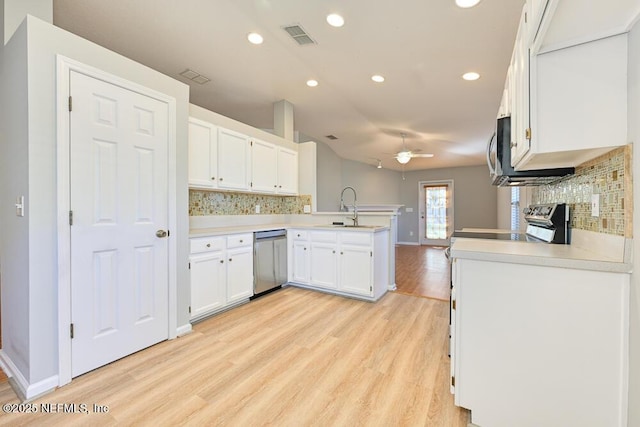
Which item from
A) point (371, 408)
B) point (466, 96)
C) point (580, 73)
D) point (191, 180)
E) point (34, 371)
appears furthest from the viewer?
point (466, 96)

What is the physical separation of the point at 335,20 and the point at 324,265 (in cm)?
258

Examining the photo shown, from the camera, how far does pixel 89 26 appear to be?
2.36 meters

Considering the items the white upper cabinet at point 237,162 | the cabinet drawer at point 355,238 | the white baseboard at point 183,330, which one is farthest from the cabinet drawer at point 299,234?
the white baseboard at point 183,330

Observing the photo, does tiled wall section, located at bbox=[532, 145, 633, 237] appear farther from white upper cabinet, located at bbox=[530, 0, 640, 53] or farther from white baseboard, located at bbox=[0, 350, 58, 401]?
white baseboard, located at bbox=[0, 350, 58, 401]

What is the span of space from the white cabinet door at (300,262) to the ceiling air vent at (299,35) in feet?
7.46

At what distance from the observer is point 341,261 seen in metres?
3.42

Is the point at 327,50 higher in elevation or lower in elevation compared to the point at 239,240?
higher

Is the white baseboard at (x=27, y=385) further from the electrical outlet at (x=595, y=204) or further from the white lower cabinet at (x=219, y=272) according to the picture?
the electrical outlet at (x=595, y=204)

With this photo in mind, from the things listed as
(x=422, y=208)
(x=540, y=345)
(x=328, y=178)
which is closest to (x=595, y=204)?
(x=540, y=345)

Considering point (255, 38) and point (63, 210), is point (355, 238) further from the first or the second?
point (63, 210)

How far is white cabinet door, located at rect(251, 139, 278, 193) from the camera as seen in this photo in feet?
11.7

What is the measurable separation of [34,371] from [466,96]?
15.3 ft

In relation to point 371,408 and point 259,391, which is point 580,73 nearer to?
point 371,408

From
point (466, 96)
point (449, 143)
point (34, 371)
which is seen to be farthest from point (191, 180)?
point (449, 143)
